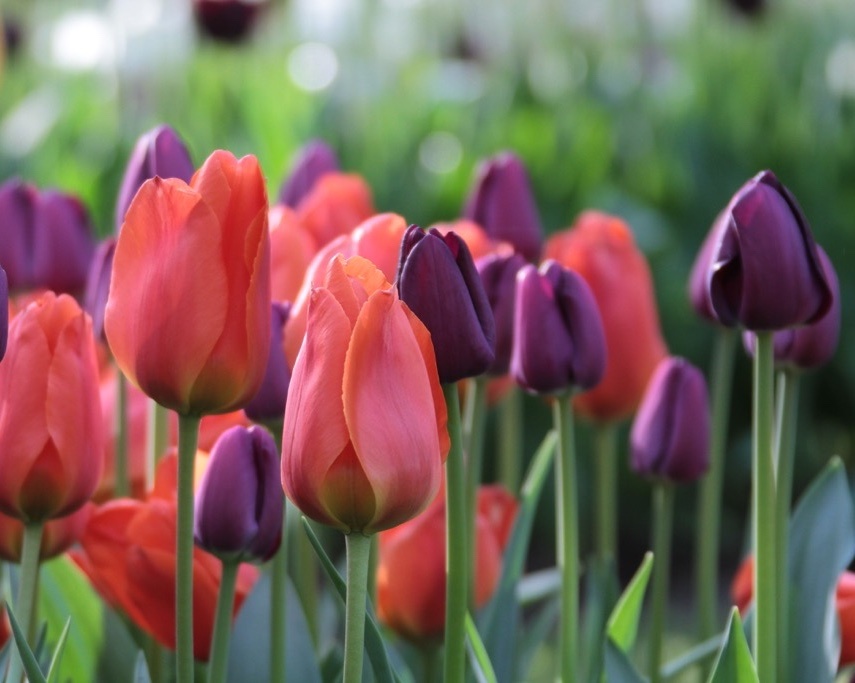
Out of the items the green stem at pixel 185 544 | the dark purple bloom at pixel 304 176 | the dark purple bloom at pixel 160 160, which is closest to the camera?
the green stem at pixel 185 544

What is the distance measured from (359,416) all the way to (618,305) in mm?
726

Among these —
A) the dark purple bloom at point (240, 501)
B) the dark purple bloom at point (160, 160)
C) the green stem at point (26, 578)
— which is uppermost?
the dark purple bloom at point (160, 160)

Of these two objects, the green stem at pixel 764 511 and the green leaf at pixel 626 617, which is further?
the green leaf at pixel 626 617

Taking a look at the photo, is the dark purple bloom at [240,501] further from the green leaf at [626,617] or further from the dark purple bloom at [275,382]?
the green leaf at [626,617]

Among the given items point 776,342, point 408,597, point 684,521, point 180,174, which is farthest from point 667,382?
point 684,521

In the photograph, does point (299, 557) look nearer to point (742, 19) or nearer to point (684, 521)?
point (684, 521)

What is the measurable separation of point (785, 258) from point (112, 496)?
77cm

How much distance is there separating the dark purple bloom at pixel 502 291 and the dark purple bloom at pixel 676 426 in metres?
0.14

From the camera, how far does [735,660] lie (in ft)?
3.05

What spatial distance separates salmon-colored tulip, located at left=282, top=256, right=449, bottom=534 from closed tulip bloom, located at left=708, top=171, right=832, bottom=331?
0.26 meters

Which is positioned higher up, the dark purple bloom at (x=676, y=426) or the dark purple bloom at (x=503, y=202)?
the dark purple bloom at (x=503, y=202)

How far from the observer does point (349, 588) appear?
2.63 feet

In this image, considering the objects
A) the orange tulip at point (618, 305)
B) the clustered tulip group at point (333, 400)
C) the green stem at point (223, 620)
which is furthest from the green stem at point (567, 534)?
the orange tulip at point (618, 305)

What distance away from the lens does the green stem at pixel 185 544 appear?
0.88 meters
